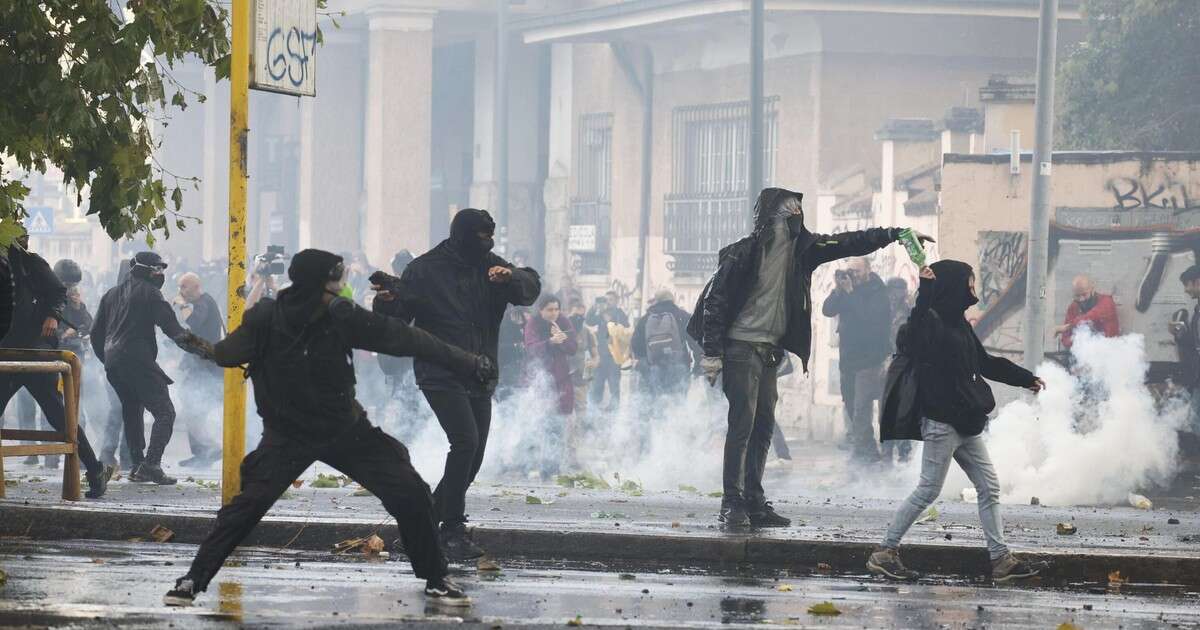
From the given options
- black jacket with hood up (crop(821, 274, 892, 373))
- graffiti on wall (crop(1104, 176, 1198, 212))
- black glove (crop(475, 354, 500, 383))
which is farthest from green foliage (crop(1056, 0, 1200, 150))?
black glove (crop(475, 354, 500, 383))

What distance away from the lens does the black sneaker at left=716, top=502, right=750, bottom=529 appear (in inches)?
405

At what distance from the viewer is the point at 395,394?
18.3 meters

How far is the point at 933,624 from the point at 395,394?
11143mm

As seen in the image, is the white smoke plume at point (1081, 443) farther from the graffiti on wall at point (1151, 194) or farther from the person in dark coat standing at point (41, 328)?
the person in dark coat standing at point (41, 328)

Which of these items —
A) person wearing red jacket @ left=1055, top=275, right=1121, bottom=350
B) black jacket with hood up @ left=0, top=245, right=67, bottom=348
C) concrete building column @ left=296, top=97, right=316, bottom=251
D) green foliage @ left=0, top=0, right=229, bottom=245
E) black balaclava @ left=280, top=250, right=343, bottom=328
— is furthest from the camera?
concrete building column @ left=296, top=97, right=316, bottom=251

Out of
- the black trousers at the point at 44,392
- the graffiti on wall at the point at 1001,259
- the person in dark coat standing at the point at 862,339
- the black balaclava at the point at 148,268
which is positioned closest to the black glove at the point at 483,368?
the black trousers at the point at 44,392

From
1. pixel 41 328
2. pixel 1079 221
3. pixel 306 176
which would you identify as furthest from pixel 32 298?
pixel 306 176

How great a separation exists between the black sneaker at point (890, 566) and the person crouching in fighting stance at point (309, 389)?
2.55m

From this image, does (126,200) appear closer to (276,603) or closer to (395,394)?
(276,603)

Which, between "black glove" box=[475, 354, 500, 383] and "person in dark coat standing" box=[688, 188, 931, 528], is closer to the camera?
"black glove" box=[475, 354, 500, 383]

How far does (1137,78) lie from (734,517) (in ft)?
61.4

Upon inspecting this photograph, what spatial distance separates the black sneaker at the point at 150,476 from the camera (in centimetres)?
1316

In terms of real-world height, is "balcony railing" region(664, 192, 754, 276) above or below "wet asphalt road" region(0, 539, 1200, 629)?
above

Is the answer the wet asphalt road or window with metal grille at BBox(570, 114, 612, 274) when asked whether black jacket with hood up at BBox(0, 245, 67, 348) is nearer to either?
the wet asphalt road
